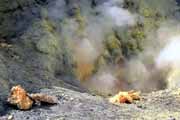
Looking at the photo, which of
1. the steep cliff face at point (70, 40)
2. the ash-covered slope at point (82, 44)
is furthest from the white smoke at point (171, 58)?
the steep cliff face at point (70, 40)

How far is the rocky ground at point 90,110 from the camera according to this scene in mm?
12078

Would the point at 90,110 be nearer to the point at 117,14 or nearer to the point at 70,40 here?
the point at 70,40

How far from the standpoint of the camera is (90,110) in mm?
12602

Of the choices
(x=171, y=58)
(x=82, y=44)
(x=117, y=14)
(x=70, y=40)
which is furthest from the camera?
(x=171, y=58)

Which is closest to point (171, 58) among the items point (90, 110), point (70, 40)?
point (70, 40)

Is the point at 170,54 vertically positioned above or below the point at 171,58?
above

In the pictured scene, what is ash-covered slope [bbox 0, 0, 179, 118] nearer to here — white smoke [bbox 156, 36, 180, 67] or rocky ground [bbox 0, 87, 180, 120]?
rocky ground [bbox 0, 87, 180, 120]

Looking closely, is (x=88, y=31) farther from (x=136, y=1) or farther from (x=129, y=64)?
(x=136, y=1)

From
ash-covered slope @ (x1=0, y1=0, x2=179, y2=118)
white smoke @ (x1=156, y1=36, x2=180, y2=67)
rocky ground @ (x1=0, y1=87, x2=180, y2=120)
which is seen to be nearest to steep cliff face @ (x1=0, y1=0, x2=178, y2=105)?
ash-covered slope @ (x1=0, y1=0, x2=179, y2=118)

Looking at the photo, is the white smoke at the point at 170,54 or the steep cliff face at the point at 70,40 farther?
the white smoke at the point at 170,54

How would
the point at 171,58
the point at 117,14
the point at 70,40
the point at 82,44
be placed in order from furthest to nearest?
the point at 171,58 → the point at 117,14 → the point at 82,44 → the point at 70,40

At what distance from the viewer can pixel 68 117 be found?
12.0 metres

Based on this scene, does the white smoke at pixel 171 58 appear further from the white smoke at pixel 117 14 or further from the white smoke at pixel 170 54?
the white smoke at pixel 117 14

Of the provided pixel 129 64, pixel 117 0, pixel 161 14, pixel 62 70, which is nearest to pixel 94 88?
pixel 62 70
